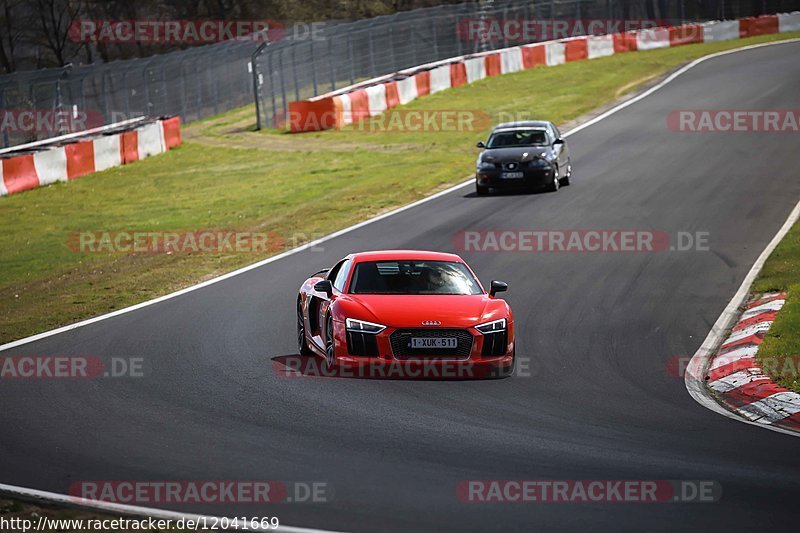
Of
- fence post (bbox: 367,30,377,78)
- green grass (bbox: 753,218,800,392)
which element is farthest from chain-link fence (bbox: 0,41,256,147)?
green grass (bbox: 753,218,800,392)

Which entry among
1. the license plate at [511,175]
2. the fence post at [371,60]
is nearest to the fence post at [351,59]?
the fence post at [371,60]

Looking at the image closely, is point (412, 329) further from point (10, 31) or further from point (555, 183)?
point (10, 31)

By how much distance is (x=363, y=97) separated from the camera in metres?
42.5

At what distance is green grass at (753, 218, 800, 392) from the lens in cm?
1286

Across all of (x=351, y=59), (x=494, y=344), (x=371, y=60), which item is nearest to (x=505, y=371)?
(x=494, y=344)

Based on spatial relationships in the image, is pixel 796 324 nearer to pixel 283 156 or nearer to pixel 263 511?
pixel 263 511

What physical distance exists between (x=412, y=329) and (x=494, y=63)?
39687 millimetres

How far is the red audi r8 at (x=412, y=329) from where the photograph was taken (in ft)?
41.2

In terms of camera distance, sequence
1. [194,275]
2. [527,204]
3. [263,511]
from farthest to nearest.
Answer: [527,204] < [194,275] < [263,511]

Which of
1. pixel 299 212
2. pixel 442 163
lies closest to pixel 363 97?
pixel 442 163

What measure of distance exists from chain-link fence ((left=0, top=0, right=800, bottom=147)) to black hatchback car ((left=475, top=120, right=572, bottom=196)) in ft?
45.4

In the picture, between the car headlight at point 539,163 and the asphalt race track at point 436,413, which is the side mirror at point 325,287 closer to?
the asphalt race track at point 436,413

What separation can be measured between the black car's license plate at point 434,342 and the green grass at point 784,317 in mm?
3314

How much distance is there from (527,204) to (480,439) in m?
16.5
